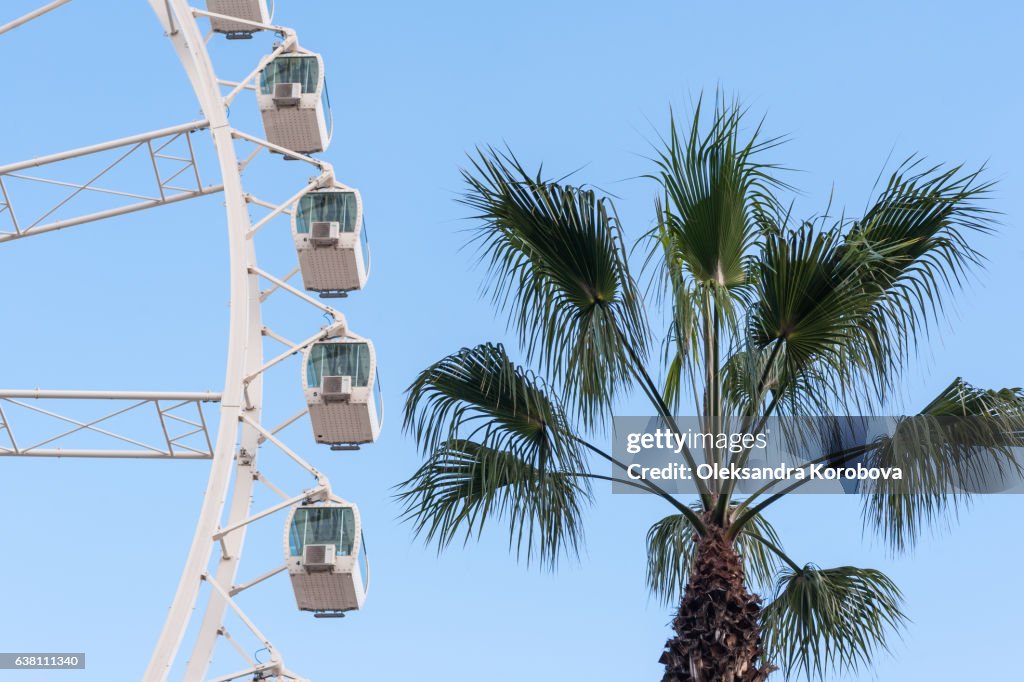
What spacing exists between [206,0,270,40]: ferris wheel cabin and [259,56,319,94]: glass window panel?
0.56 metres

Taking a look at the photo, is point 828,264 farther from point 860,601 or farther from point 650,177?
point 860,601

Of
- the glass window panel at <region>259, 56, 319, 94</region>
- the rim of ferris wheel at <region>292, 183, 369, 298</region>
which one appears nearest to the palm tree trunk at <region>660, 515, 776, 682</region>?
the rim of ferris wheel at <region>292, 183, 369, 298</region>

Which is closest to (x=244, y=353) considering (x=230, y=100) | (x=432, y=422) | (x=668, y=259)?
(x=230, y=100)

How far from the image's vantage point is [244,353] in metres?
15.9

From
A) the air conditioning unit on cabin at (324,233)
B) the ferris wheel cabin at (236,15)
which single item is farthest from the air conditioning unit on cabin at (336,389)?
the ferris wheel cabin at (236,15)

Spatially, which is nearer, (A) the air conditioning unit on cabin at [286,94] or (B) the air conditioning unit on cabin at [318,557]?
(B) the air conditioning unit on cabin at [318,557]

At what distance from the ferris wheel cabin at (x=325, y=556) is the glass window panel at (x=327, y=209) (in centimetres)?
387

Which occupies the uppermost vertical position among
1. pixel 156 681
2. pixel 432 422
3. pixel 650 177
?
pixel 650 177

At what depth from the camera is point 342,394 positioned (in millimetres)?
17016

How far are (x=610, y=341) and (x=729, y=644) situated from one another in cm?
209

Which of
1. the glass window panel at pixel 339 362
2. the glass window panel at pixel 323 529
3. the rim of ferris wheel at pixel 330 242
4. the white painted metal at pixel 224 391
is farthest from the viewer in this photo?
the rim of ferris wheel at pixel 330 242

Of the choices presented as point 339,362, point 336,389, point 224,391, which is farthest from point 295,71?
point 224,391

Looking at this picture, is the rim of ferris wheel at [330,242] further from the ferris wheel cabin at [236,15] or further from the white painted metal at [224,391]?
the ferris wheel cabin at [236,15]

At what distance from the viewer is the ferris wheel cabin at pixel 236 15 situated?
1898 cm
